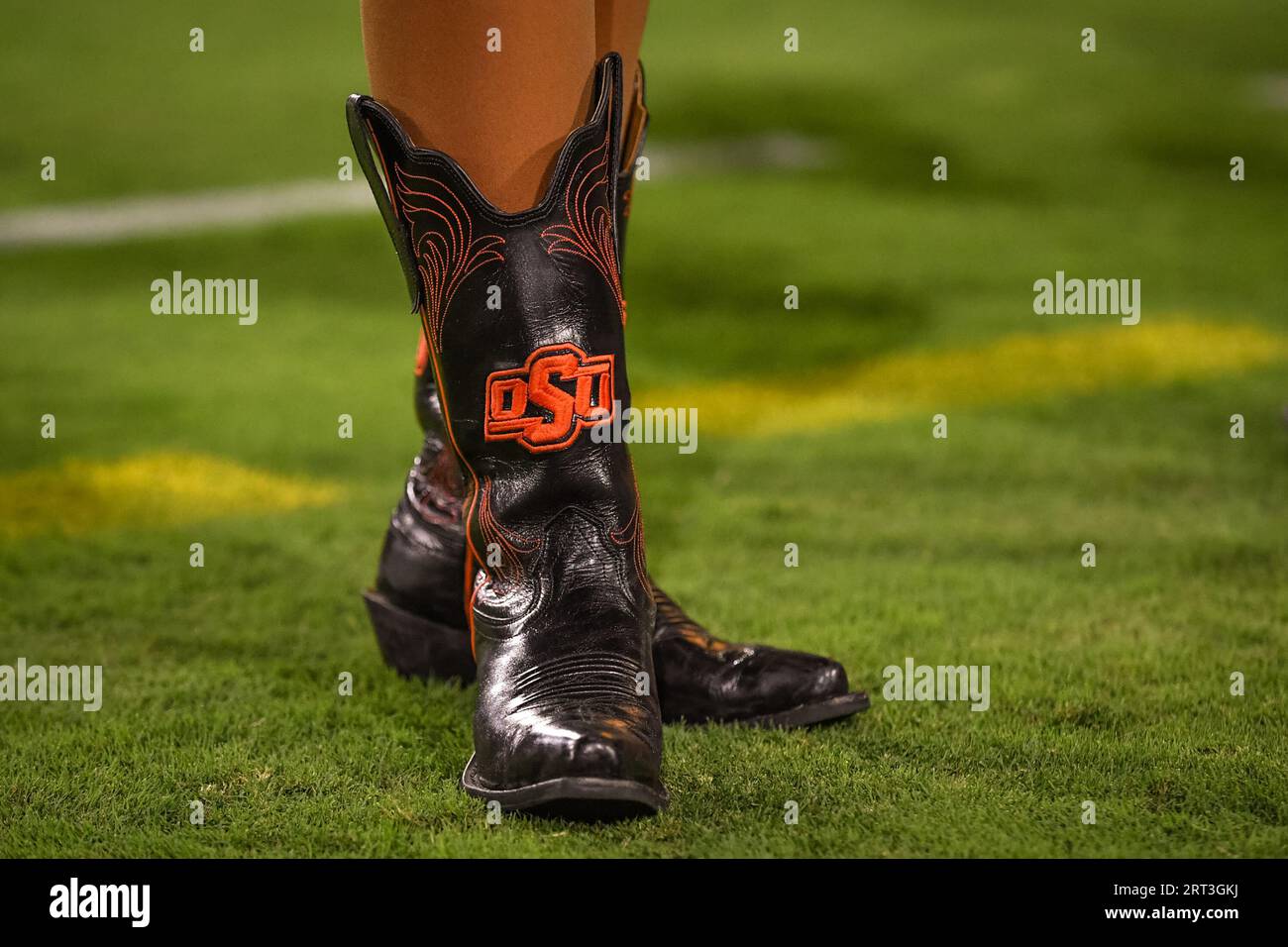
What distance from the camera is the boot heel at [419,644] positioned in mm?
1670

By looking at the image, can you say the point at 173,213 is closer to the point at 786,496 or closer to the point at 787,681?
the point at 786,496

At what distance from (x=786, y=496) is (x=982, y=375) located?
1.17 m

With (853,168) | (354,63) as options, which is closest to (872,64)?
(853,168)

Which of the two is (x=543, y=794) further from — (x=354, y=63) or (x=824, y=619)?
(x=354, y=63)

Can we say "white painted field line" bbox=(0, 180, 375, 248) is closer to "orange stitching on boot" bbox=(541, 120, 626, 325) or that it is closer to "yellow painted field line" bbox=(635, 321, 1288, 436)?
"yellow painted field line" bbox=(635, 321, 1288, 436)

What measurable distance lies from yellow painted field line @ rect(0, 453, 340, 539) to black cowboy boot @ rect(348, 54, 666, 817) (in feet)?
4.15

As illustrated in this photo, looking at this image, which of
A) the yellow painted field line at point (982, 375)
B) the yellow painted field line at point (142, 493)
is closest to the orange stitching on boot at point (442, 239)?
the yellow painted field line at point (142, 493)

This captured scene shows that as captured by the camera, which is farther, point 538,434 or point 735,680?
point 735,680

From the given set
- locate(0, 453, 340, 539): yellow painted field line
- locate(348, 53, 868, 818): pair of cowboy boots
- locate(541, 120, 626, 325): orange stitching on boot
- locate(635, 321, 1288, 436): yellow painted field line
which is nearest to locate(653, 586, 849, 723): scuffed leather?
locate(348, 53, 868, 818): pair of cowboy boots

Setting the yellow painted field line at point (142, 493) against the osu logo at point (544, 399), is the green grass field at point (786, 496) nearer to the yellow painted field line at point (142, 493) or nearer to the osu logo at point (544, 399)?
the yellow painted field line at point (142, 493)

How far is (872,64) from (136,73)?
4681 millimetres

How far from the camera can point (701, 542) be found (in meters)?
2.33

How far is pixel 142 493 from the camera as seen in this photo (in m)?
2.63

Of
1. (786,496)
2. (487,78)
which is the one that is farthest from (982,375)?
(487,78)
